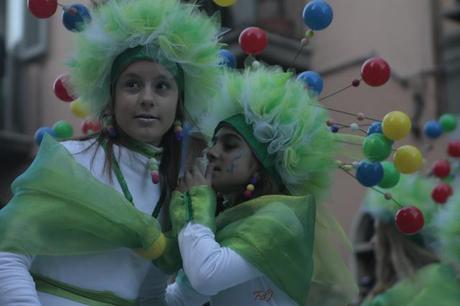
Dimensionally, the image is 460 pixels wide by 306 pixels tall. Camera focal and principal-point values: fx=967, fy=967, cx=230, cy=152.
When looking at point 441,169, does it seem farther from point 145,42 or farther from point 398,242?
point 145,42

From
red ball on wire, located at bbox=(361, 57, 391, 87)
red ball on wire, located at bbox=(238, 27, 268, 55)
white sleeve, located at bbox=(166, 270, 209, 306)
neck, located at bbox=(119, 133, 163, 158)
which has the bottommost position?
white sleeve, located at bbox=(166, 270, 209, 306)

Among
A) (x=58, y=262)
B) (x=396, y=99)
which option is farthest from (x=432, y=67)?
(x=58, y=262)

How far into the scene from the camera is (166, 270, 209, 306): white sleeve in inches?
117

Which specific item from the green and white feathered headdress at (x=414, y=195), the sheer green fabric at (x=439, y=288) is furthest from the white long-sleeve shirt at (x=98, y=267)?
the green and white feathered headdress at (x=414, y=195)

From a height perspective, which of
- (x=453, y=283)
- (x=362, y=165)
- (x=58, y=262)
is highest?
(x=362, y=165)

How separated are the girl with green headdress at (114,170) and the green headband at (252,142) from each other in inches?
4.7

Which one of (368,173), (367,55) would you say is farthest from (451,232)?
(367,55)

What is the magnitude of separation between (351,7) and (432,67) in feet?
4.17

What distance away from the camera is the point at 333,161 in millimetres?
3008

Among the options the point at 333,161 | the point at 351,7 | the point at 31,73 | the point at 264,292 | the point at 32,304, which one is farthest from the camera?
the point at 31,73

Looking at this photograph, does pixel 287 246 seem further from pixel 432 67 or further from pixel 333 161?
pixel 432 67

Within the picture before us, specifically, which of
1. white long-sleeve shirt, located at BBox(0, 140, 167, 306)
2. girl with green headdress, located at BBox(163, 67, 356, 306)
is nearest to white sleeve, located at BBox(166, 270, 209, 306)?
girl with green headdress, located at BBox(163, 67, 356, 306)

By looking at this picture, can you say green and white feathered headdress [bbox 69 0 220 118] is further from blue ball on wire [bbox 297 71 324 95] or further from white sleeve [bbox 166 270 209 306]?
white sleeve [bbox 166 270 209 306]

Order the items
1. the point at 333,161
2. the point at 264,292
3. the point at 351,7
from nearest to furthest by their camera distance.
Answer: the point at 264,292 → the point at 333,161 → the point at 351,7
